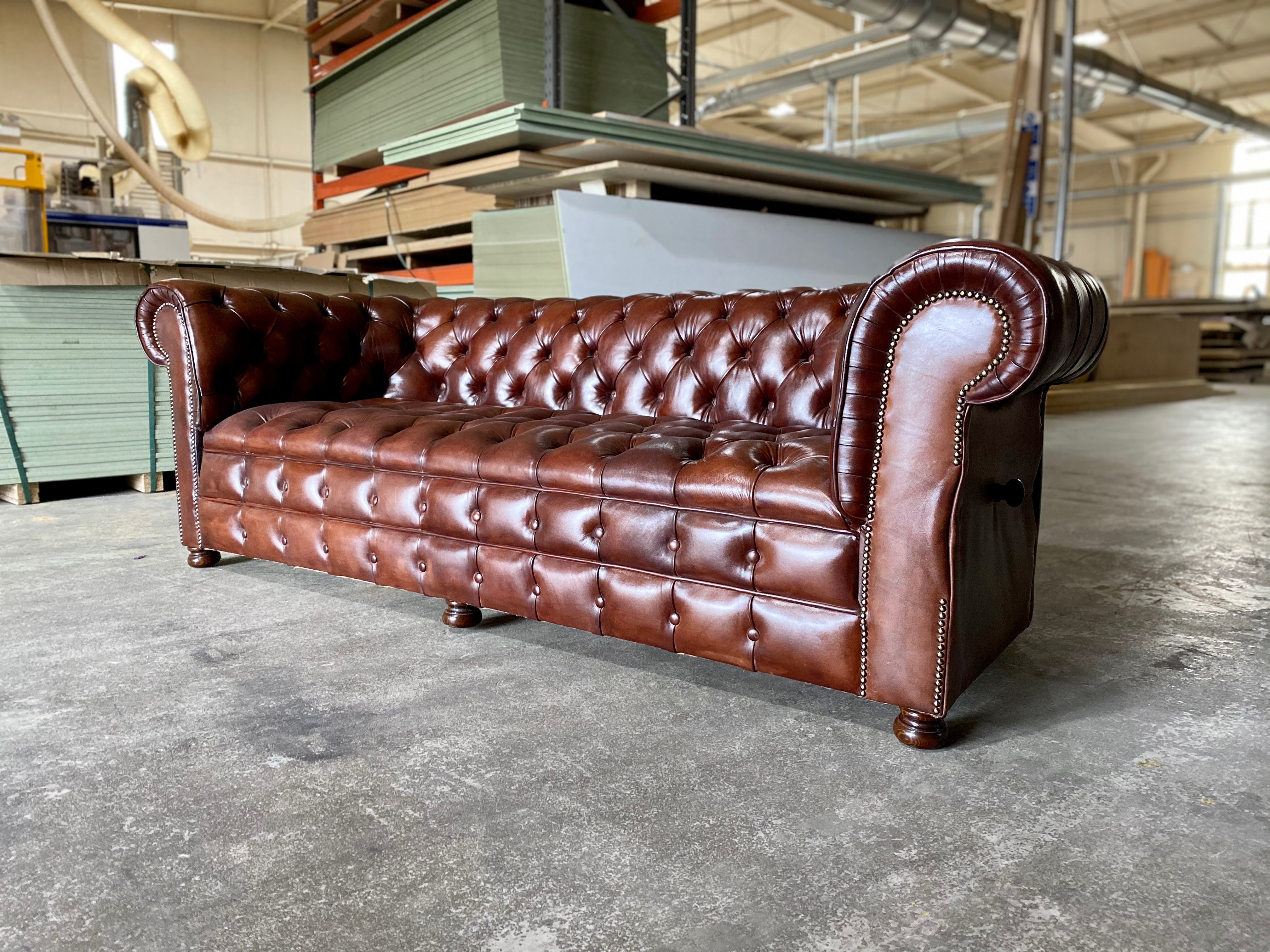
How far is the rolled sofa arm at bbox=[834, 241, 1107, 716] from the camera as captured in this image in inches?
55.4

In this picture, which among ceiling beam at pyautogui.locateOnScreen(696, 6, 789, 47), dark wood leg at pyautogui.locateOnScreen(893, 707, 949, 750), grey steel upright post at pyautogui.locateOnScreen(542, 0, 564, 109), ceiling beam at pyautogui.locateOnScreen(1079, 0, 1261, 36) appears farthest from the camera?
ceiling beam at pyautogui.locateOnScreen(696, 6, 789, 47)

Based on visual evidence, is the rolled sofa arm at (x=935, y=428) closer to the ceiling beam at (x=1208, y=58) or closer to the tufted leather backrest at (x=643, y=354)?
the tufted leather backrest at (x=643, y=354)

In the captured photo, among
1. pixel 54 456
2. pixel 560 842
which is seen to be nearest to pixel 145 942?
pixel 560 842

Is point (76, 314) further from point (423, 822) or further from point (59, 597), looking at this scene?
point (423, 822)

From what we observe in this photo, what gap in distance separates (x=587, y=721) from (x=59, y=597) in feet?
5.27

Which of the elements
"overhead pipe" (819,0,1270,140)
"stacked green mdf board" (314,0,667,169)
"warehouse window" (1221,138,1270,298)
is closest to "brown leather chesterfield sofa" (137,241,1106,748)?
"stacked green mdf board" (314,0,667,169)

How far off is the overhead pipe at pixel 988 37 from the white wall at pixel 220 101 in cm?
768

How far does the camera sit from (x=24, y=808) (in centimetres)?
133

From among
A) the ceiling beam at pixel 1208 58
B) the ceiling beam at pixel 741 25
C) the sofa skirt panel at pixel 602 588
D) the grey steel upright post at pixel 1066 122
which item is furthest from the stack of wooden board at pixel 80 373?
the ceiling beam at pixel 1208 58

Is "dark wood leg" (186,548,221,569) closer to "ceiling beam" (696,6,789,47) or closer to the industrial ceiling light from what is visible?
the industrial ceiling light

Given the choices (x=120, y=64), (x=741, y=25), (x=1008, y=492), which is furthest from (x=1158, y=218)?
(x=1008, y=492)

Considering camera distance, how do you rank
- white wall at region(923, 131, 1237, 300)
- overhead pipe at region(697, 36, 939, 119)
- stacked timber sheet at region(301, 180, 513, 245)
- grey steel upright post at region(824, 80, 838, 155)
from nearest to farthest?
stacked timber sheet at region(301, 180, 513, 245) → overhead pipe at region(697, 36, 939, 119) → grey steel upright post at region(824, 80, 838, 155) → white wall at region(923, 131, 1237, 300)

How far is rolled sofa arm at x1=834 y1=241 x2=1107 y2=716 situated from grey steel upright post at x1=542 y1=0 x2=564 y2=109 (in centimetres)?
340

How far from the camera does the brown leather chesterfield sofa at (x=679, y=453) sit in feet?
4.87
